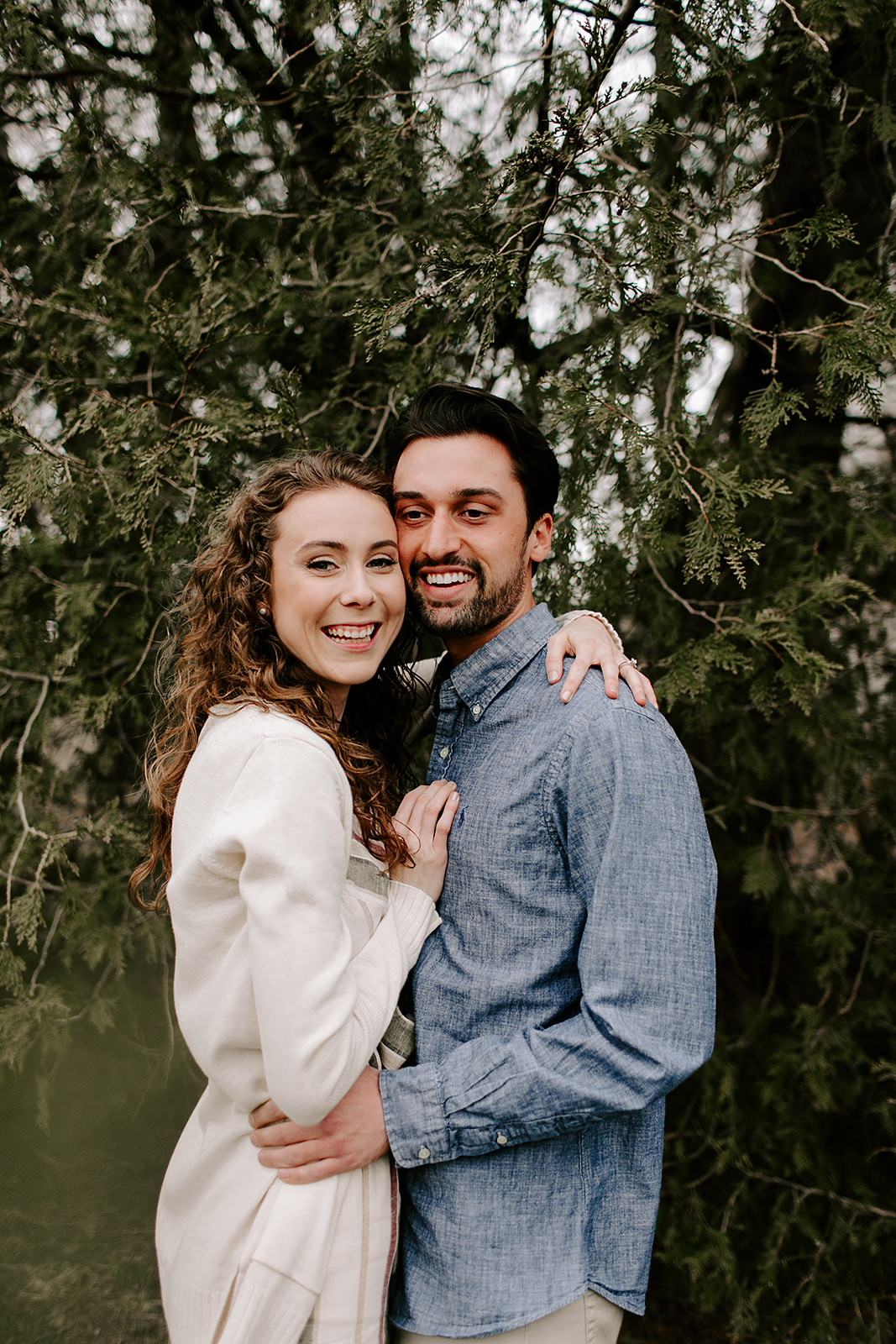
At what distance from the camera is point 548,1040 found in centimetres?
140

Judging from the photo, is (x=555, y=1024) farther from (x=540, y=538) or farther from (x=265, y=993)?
(x=540, y=538)

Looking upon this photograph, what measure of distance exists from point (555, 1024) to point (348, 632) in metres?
0.83

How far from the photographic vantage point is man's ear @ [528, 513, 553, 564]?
1962mm

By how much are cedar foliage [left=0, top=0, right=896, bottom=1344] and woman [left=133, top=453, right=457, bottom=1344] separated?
1.96 feet

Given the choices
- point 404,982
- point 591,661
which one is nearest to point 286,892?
point 404,982

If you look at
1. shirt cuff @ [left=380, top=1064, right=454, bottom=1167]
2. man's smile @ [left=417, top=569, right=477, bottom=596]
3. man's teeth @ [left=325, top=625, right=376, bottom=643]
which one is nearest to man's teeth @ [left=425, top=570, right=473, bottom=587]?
man's smile @ [left=417, top=569, right=477, bottom=596]

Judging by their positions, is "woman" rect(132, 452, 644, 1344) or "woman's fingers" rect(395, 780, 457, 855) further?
"woman's fingers" rect(395, 780, 457, 855)

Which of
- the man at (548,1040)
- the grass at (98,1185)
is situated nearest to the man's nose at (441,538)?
the man at (548,1040)

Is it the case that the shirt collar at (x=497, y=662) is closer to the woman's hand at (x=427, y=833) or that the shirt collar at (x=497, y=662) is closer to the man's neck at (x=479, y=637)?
the man's neck at (x=479, y=637)

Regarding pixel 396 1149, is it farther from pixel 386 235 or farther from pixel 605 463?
pixel 386 235

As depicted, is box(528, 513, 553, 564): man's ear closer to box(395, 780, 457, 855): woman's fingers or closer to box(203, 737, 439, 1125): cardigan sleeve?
box(395, 780, 457, 855): woman's fingers

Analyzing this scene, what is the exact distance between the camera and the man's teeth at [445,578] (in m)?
1.81

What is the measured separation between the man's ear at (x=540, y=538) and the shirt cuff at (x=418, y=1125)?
1.13 metres

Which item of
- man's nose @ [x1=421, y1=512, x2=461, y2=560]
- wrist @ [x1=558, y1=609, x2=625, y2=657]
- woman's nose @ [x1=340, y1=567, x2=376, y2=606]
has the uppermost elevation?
man's nose @ [x1=421, y1=512, x2=461, y2=560]
